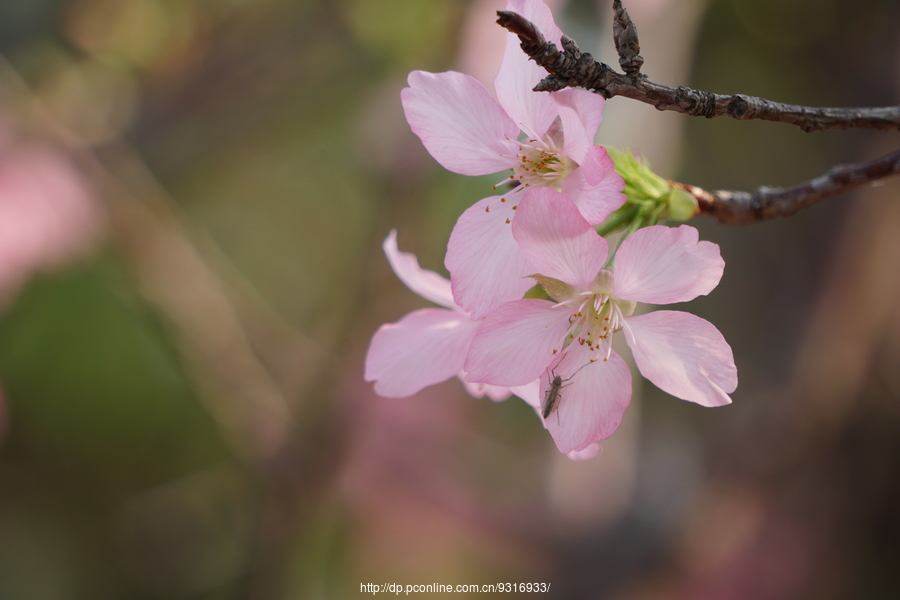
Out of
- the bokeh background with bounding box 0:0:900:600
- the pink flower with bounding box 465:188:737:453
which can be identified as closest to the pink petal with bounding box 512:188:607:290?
the pink flower with bounding box 465:188:737:453

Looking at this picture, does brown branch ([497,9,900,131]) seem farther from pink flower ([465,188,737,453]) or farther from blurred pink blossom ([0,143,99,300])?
blurred pink blossom ([0,143,99,300])

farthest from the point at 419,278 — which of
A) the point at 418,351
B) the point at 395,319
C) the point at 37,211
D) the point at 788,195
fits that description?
the point at 37,211

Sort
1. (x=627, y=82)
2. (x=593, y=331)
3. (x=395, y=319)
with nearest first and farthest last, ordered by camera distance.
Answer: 1. (x=627, y=82)
2. (x=593, y=331)
3. (x=395, y=319)

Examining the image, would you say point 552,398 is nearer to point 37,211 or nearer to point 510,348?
point 510,348

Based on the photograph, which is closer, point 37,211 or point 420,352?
point 420,352

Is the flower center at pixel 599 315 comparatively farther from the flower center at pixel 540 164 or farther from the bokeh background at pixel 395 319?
the bokeh background at pixel 395 319

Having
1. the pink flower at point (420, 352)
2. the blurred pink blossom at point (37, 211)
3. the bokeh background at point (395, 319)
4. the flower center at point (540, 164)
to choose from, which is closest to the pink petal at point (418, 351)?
the pink flower at point (420, 352)

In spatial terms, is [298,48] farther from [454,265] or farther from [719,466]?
[719,466]

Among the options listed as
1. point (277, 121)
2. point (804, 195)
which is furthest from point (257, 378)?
point (804, 195)
